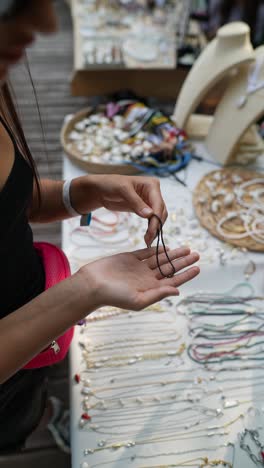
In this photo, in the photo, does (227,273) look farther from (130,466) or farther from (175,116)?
(175,116)

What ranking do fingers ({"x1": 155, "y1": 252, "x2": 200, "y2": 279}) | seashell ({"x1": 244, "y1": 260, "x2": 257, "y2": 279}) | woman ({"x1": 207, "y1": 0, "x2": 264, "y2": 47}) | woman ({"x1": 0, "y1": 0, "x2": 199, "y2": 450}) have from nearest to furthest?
woman ({"x1": 0, "y1": 0, "x2": 199, "y2": 450})
fingers ({"x1": 155, "y1": 252, "x2": 200, "y2": 279})
seashell ({"x1": 244, "y1": 260, "x2": 257, "y2": 279})
woman ({"x1": 207, "y1": 0, "x2": 264, "y2": 47})

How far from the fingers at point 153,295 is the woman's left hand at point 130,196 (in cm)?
14

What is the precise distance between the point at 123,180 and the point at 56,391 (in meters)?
0.87

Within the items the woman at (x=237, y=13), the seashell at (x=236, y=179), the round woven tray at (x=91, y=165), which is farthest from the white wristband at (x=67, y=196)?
the woman at (x=237, y=13)

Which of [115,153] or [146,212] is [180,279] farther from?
[115,153]

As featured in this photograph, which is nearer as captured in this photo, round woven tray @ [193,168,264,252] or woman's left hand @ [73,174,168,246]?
woman's left hand @ [73,174,168,246]

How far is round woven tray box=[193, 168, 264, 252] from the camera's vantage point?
44.8 inches

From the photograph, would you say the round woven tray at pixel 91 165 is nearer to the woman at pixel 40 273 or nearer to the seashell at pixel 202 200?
the seashell at pixel 202 200

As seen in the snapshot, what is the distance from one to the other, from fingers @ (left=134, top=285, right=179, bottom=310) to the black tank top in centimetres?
25

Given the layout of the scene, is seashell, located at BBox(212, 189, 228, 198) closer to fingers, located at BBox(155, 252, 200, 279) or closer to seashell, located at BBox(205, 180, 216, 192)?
seashell, located at BBox(205, 180, 216, 192)

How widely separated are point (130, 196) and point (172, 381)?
43cm


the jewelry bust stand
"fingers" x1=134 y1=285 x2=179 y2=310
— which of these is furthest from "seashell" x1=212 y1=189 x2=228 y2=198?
"fingers" x1=134 y1=285 x2=179 y2=310

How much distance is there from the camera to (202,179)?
4.30 feet

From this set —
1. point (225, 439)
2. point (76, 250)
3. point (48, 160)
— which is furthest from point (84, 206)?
point (48, 160)
